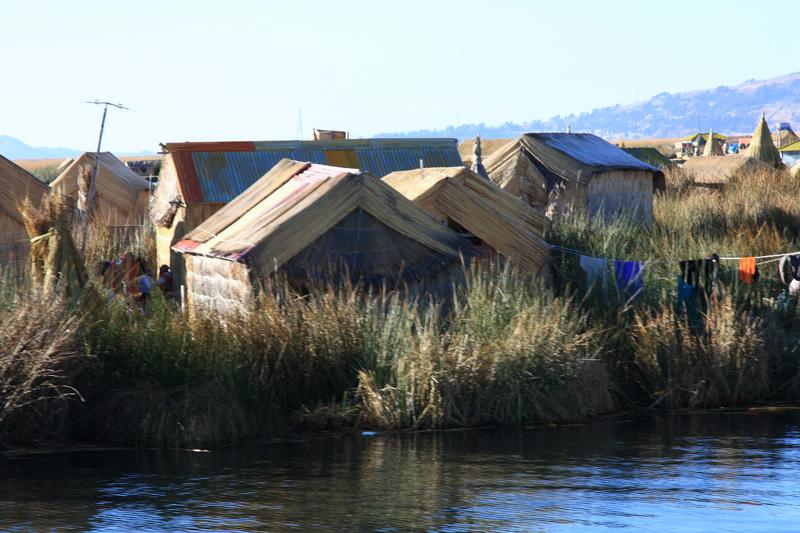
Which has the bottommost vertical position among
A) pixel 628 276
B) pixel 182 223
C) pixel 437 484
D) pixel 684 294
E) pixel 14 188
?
pixel 437 484

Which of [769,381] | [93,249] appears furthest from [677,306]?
[93,249]

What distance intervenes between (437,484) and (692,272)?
561 cm

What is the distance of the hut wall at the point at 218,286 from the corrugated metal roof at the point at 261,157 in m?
5.57

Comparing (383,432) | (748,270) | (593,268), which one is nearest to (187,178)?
(593,268)

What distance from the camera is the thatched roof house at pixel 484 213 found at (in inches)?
600

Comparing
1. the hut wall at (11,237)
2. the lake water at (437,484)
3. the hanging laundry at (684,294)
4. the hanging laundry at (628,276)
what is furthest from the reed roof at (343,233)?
the hut wall at (11,237)

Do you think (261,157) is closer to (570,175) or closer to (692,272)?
(570,175)

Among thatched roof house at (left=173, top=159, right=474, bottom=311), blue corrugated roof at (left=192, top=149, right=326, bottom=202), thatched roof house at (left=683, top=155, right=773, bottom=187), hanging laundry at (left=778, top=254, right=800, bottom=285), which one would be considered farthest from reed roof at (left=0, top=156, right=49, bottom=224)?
thatched roof house at (left=683, top=155, right=773, bottom=187)

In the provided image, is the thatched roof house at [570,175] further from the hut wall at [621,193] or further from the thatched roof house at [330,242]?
the thatched roof house at [330,242]

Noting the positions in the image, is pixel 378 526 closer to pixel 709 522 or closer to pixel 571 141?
pixel 709 522

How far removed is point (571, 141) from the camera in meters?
28.6

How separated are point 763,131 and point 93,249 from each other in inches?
1085

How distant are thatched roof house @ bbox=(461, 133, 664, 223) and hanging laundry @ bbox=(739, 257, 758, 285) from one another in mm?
8968

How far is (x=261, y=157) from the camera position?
22000 millimetres
